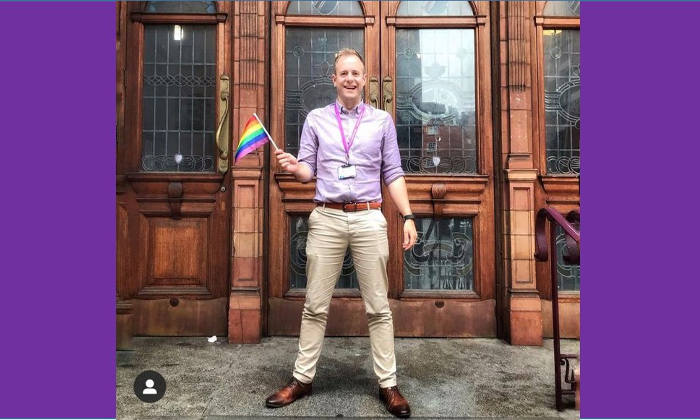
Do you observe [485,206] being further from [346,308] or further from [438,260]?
[346,308]

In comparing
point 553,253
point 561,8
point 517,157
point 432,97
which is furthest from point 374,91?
point 553,253

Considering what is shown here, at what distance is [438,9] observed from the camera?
160 inches

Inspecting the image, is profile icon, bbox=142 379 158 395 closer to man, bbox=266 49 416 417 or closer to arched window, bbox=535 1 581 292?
man, bbox=266 49 416 417

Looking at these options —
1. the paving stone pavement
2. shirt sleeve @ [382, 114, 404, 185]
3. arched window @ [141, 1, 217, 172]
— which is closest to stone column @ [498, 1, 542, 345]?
the paving stone pavement

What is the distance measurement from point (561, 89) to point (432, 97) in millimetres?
1129

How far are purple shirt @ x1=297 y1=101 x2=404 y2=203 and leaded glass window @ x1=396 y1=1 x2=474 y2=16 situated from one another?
5.56 feet

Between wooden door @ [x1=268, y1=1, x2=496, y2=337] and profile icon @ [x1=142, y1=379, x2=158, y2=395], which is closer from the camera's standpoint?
profile icon @ [x1=142, y1=379, x2=158, y2=395]

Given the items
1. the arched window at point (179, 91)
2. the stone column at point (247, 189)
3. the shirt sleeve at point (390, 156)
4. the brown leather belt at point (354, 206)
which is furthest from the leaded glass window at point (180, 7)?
the brown leather belt at point (354, 206)

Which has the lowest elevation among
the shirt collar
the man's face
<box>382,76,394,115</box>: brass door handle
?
the shirt collar

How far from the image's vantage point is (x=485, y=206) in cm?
399

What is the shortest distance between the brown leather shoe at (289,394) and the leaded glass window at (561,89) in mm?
2871

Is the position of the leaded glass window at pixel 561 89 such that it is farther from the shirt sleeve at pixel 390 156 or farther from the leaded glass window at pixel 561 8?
the shirt sleeve at pixel 390 156

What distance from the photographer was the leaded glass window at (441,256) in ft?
13.2

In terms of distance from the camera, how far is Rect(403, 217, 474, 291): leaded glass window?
13.2ft
